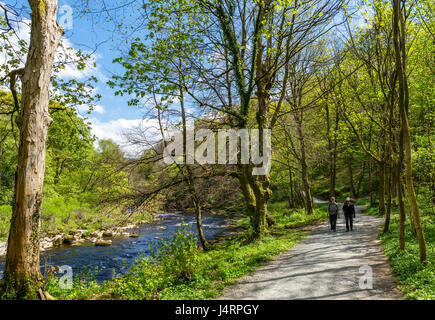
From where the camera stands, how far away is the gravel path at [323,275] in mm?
4840

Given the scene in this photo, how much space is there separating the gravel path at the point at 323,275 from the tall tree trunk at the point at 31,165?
3549 millimetres

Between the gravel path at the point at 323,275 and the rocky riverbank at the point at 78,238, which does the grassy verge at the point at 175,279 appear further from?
the rocky riverbank at the point at 78,238

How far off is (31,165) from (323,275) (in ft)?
20.2

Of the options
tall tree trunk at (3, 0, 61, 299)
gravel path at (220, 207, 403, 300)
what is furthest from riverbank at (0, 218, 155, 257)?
tall tree trunk at (3, 0, 61, 299)

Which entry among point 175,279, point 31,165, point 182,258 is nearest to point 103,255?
point 175,279

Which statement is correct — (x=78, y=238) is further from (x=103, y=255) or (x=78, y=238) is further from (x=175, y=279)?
(x=175, y=279)

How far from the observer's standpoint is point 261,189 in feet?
35.0

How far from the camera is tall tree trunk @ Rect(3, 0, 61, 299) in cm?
421

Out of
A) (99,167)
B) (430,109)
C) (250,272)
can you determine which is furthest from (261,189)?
(430,109)

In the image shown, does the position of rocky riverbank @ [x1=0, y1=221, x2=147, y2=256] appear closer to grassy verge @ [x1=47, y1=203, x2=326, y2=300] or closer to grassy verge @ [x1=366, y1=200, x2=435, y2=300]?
grassy verge @ [x1=47, y1=203, x2=326, y2=300]

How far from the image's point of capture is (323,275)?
5.77 metres

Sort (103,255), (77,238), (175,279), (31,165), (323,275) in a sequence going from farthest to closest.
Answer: (77,238) → (103,255) → (175,279) → (323,275) → (31,165)

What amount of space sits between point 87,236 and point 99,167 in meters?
13.2

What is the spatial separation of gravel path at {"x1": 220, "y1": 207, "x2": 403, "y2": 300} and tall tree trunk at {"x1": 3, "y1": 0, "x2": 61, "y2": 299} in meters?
3.55
